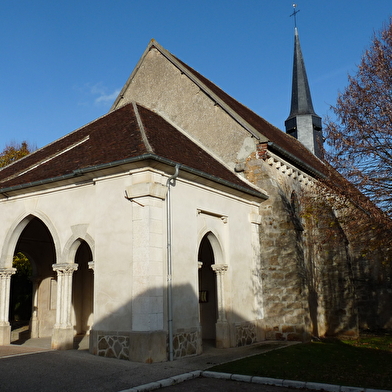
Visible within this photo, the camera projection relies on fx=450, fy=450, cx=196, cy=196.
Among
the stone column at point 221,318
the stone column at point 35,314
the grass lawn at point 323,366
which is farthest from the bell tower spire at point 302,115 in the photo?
the stone column at point 35,314

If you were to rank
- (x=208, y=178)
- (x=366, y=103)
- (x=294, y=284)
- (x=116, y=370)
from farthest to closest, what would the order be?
(x=294, y=284)
(x=208, y=178)
(x=366, y=103)
(x=116, y=370)

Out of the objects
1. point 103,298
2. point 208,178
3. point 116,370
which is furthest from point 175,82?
point 116,370

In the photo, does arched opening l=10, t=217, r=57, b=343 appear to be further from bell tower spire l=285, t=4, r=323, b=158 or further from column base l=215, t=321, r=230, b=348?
bell tower spire l=285, t=4, r=323, b=158

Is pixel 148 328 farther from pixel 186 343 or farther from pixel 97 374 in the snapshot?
pixel 97 374

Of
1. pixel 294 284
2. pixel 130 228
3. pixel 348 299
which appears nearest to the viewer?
pixel 130 228

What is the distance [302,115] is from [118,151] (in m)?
16.5

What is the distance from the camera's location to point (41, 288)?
14578 mm

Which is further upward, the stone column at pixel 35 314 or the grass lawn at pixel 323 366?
the stone column at pixel 35 314

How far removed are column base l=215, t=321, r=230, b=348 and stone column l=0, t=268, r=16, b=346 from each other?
212 inches

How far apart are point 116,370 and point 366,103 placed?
8.06 m

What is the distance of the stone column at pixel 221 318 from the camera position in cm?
1175

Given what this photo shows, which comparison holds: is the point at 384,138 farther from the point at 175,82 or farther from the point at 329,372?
the point at 175,82

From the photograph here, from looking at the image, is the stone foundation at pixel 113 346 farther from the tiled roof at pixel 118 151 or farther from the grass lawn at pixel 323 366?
the tiled roof at pixel 118 151

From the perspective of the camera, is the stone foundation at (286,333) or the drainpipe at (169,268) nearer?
the drainpipe at (169,268)
